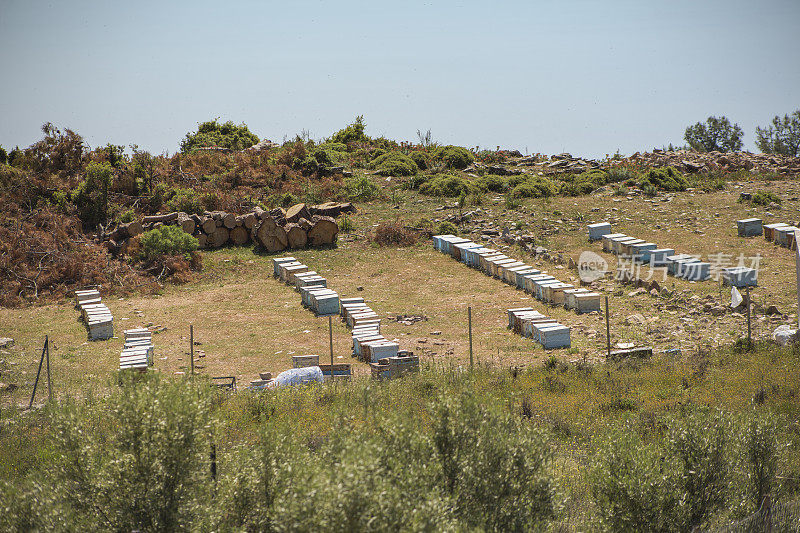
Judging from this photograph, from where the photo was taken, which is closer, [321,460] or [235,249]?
[321,460]

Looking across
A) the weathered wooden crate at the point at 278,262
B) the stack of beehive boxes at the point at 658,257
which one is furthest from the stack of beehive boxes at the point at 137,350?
the stack of beehive boxes at the point at 658,257

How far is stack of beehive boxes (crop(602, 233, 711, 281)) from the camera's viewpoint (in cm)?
2308

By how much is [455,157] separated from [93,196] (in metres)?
21.7

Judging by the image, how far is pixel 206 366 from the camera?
60.0 feet

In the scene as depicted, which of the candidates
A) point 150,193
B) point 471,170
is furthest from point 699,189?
point 150,193

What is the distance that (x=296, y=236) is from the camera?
30188 millimetres

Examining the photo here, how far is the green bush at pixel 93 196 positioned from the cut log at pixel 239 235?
565cm

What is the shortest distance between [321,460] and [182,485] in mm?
1779

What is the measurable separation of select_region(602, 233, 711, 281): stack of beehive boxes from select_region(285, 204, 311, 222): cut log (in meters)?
12.5

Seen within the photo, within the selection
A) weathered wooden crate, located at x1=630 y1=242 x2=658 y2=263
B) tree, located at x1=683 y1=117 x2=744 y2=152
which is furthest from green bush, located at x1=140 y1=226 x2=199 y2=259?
tree, located at x1=683 y1=117 x2=744 y2=152


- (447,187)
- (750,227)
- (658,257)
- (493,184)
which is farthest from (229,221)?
(750,227)

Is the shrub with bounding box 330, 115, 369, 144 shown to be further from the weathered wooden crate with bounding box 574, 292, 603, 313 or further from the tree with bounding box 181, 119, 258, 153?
the weathered wooden crate with bounding box 574, 292, 603, 313

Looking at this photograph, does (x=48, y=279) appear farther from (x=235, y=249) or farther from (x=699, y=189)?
(x=699, y=189)

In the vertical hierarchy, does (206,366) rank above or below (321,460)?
below
